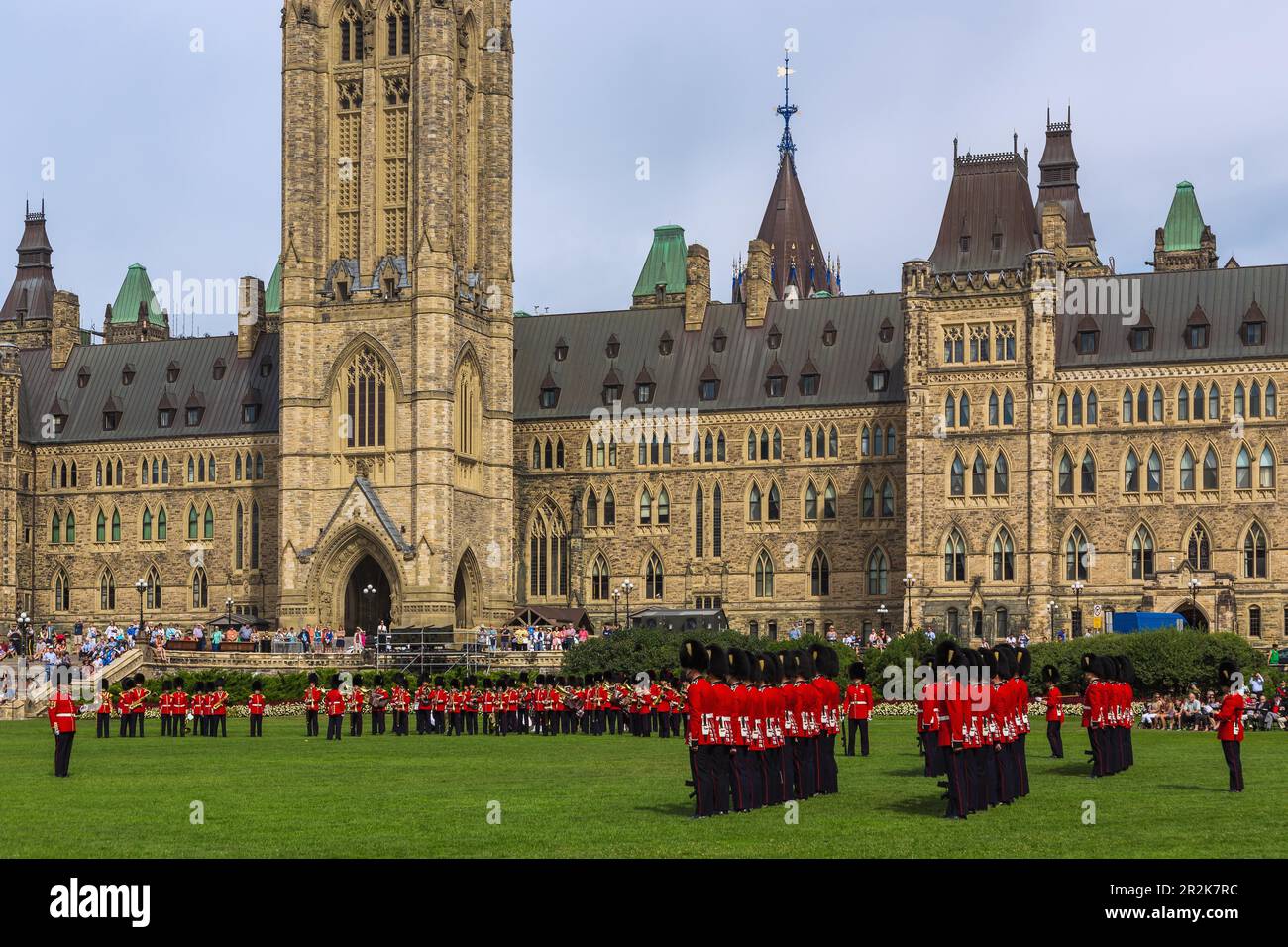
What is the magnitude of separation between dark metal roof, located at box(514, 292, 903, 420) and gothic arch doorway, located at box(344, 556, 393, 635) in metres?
11.5

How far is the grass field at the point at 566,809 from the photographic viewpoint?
23.3 m

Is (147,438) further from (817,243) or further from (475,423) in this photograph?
(817,243)

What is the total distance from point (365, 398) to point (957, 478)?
85.0ft

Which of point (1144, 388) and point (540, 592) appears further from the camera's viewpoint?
point (540, 592)

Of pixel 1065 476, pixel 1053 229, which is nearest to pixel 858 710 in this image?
pixel 1065 476

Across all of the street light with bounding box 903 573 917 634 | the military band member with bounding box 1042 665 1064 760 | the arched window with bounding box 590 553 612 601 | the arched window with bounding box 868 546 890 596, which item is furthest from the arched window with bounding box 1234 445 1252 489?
the military band member with bounding box 1042 665 1064 760

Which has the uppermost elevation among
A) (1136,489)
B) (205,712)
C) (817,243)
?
(817,243)

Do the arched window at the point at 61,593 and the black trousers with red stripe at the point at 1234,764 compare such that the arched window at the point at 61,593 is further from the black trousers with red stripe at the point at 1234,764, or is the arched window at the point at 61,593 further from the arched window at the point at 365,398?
the black trousers with red stripe at the point at 1234,764

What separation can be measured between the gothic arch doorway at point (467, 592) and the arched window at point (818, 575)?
14.9m

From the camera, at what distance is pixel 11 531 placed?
3873 inches

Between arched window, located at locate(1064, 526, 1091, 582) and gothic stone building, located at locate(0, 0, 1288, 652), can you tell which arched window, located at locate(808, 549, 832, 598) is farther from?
arched window, located at locate(1064, 526, 1091, 582)

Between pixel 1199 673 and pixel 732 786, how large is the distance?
33005mm
